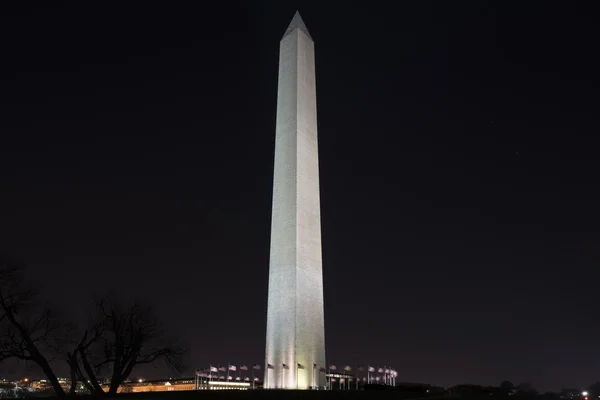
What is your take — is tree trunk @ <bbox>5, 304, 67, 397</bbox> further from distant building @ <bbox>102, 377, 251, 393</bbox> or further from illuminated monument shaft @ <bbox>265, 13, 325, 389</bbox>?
illuminated monument shaft @ <bbox>265, 13, 325, 389</bbox>

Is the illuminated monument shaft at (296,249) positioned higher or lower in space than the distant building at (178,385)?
higher

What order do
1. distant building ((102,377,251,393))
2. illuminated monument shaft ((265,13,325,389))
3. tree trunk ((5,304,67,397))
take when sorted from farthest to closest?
1. distant building ((102,377,251,393))
2. illuminated monument shaft ((265,13,325,389))
3. tree trunk ((5,304,67,397))

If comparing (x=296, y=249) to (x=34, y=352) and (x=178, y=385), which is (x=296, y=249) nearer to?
(x=34, y=352)

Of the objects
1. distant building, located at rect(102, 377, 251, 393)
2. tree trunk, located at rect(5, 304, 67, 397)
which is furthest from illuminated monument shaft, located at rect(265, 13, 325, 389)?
tree trunk, located at rect(5, 304, 67, 397)

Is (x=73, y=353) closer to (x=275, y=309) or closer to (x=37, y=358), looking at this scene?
(x=37, y=358)

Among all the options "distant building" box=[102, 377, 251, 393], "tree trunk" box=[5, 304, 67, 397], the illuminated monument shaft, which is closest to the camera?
"tree trunk" box=[5, 304, 67, 397]

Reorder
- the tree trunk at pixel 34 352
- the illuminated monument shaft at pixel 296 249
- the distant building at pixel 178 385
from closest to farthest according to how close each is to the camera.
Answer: the tree trunk at pixel 34 352 < the illuminated monument shaft at pixel 296 249 < the distant building at pixel 178 385

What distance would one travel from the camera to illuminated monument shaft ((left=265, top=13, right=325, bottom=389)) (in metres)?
32.0

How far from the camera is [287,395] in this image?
25891 mm

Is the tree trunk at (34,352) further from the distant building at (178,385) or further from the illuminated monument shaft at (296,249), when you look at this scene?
the illuminated monument shaft at (296,249)

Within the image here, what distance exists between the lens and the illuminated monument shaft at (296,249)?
32.0 m

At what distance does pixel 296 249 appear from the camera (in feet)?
107

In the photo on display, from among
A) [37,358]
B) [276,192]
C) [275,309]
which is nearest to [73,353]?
[37,358]

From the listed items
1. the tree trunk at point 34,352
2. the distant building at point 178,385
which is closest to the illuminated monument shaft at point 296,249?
the distant building at point 178,385
